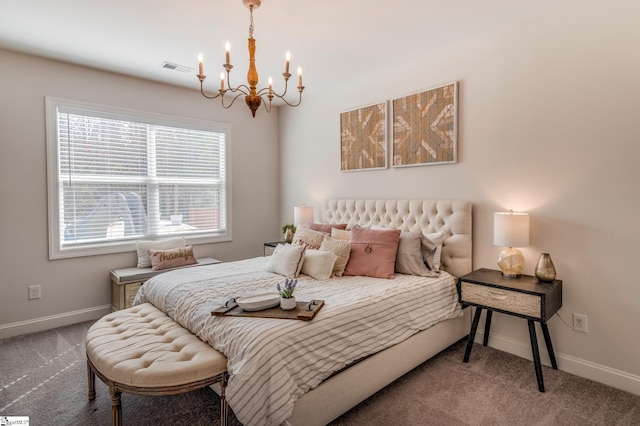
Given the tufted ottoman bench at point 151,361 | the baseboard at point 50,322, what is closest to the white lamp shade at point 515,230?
the tufted ottoman bench at point 151,361

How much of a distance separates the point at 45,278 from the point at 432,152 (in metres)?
4.03

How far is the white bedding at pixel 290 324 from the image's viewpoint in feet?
5.36

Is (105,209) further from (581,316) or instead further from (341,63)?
(581,316)

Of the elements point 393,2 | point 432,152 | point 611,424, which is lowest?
point 611,424

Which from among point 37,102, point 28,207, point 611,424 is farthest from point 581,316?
point 37,102

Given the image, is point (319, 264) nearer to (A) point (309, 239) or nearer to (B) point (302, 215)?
(A) point (309, 239)

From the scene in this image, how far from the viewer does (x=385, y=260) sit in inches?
114

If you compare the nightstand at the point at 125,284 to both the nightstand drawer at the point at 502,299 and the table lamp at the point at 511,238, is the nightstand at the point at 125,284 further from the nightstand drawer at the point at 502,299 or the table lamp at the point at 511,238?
the table lamp at the point at 511,238

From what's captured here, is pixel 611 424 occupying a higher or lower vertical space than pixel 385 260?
lower

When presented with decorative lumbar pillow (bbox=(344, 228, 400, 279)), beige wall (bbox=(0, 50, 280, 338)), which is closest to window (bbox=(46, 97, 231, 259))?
beige wall (bbox=(0, 50, 280, 338))

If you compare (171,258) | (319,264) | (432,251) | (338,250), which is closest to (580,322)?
(432,251)

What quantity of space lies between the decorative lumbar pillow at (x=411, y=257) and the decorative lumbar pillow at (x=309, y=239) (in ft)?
2.48

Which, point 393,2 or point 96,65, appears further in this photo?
point 96,65

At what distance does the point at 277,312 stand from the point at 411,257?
4.70 ft
